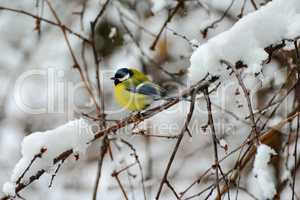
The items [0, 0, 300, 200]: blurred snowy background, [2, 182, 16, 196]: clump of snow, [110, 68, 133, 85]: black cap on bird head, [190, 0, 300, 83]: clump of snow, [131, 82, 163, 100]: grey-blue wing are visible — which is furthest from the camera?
[0, 0, 300, 200]: blurred snowy background

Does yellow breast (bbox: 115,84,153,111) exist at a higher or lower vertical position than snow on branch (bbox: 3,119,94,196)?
higher

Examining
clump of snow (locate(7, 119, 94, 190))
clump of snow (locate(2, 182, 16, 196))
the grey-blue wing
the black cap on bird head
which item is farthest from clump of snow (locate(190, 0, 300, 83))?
the black cap on bird head

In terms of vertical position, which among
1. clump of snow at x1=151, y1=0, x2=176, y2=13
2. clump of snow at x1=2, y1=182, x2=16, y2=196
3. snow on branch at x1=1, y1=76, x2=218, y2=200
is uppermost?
clump of snow at x1=151, y1=0, x2=176, y2=13

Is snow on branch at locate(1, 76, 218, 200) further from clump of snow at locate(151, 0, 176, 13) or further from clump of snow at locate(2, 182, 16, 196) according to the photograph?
clump of snow at locate(151, 0, 176, 13)

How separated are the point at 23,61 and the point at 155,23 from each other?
165 centimetres

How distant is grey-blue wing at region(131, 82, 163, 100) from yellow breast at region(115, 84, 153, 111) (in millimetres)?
30

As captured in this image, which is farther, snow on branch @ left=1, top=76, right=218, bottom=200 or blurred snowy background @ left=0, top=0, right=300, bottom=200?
blurred snowy background @ left=0, top=0, right=300, bottom=200

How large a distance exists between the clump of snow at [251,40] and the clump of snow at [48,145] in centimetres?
58

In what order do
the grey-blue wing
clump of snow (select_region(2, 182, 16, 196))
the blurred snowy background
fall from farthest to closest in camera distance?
the blurred snowy background, the grey-blue wing, clump of snow (select_region(2, 182, 16, 196))

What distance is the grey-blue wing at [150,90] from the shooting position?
309 cm

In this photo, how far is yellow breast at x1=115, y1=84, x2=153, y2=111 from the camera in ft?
10.8

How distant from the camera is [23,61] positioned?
592 cm

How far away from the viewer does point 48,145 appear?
1.98 metres

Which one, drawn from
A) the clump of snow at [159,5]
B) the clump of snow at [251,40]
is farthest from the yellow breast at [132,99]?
the clump of snow at [251,40]
